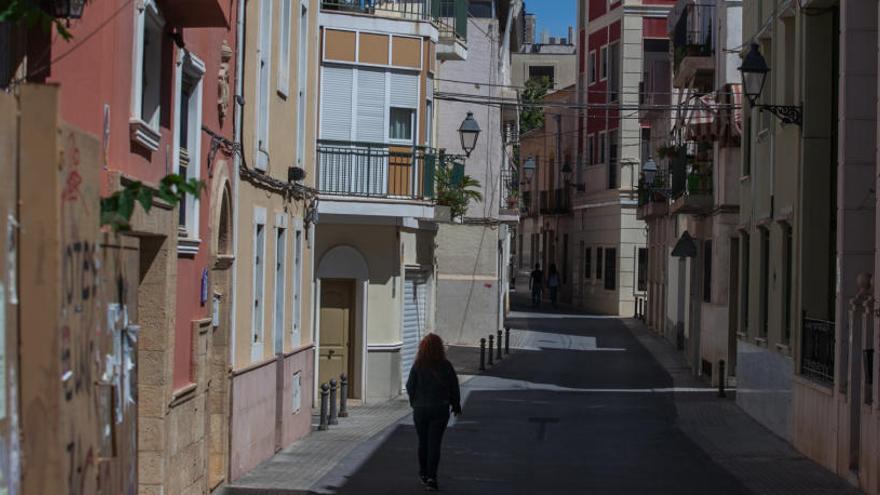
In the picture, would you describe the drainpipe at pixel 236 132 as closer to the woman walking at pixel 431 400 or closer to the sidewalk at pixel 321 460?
the sidewalk at pixel 321 460

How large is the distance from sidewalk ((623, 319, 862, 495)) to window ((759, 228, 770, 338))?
1616 mm

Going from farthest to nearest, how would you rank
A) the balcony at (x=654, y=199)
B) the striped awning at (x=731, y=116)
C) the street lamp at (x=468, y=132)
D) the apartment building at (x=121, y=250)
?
1. the balcony at (x=654, y=199)
2. the street lamp at (x=468, y=132)
3. the striped awning at (x=731, y=116)
4. the apartment building at (x=121, y=250)

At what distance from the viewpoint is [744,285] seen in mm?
26266

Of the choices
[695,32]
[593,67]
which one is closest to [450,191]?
[695,32]

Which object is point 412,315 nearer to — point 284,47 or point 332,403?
point 332,403

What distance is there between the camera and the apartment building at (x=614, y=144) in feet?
195

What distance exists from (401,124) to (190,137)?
14.3 meters

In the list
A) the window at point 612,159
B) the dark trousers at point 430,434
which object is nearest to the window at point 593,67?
the window at point 612,159

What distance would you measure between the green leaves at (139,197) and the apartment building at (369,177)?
1880 centimetres

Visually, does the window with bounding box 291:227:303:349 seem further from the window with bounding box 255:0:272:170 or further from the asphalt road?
the window with bounding box 255:0:272:170

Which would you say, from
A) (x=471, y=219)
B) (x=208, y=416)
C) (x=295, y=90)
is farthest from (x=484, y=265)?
(x=208, y=416)

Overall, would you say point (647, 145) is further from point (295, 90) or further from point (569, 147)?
point (295, 90)

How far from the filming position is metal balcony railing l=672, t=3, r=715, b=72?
111 feet

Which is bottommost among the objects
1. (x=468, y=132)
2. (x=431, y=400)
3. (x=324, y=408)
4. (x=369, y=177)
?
(x=324, y=408)
